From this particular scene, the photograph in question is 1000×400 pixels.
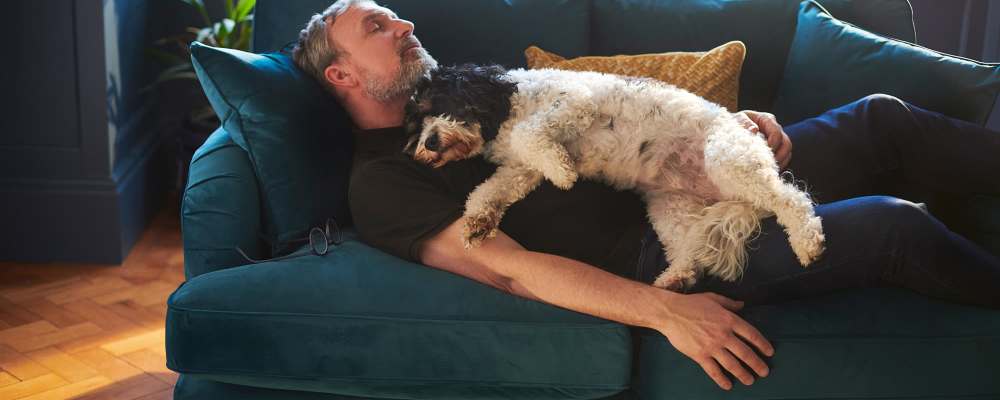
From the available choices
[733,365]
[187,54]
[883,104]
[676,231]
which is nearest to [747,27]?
[883,104]

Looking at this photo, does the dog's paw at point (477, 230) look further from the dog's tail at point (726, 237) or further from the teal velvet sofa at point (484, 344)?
the dog's tail at point (726, 237)

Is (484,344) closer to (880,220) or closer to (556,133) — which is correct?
(556,133)

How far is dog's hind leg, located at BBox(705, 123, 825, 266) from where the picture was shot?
6.32 ft

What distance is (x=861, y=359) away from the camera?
6.32 feet

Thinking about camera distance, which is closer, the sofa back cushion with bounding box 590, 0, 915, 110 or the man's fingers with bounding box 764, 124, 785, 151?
the man's fingers with bounding box 764, 124, 785, 151

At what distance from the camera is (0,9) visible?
132 inches

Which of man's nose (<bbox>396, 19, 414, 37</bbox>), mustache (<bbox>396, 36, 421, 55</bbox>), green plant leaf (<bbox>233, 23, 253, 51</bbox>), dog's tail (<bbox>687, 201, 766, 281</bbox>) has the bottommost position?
green plant leaf (<bbox>233, 23, 253, 51</bbox>)

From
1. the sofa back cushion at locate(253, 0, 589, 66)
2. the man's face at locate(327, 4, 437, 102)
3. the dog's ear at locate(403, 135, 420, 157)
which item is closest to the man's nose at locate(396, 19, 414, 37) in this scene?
the man's face at locate(327, 4, 437, 102)

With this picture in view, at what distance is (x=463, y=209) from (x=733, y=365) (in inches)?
28.3

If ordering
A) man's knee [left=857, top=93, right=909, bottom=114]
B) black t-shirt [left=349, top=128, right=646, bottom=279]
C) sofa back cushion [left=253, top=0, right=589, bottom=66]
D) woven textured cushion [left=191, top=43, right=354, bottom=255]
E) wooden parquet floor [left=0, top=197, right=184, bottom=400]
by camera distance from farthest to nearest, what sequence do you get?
1. sofa back cushion [left=253, top=0, right=589, bottom=66]
2. wooden parquet floor [left=0, top=197, right=184, bottom=400]
3. man's knee [left=857, top=93, right=909, bottom=114]
4. woven textured cushion [left=191, top=43, right=354, bottom=255]
5. black t-shirt [left=349, top=128, right=646, bottom=279]

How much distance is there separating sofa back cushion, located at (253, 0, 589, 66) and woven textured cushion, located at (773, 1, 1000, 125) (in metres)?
0.68

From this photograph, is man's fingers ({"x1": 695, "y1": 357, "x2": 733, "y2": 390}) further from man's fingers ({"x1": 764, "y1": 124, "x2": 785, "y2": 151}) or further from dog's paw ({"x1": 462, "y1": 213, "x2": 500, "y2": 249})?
man's fingers ({"x1": 764, "y1": 124, "x2": 785, "y2": 151})

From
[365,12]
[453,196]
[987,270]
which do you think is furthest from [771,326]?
[365,12]

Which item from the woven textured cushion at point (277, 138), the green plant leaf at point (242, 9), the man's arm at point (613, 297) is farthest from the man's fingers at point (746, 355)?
the green plant leaf at point (242, 9)
